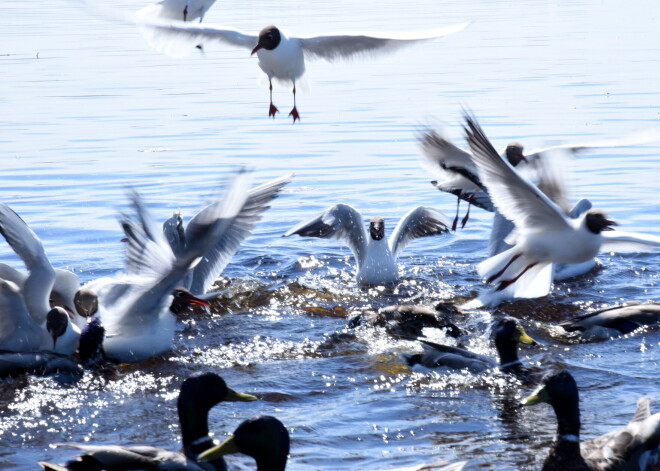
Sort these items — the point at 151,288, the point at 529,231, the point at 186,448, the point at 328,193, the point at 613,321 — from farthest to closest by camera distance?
the point at 328,193
the point at 529,231
the point at 613,321
the point at 151,288
the point at 186,448

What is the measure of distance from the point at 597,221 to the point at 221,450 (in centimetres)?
496

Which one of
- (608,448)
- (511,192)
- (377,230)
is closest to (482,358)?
(511,192)

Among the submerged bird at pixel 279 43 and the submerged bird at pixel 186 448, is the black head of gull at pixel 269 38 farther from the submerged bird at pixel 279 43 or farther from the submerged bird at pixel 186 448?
the submerged bird at pixel 186 448

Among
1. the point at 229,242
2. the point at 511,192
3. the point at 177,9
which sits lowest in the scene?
the point at 229,242

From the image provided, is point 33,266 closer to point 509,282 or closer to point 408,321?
point 408,321

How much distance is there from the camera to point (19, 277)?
849cm

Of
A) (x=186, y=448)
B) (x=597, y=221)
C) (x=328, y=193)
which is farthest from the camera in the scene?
(x=328, y=193)

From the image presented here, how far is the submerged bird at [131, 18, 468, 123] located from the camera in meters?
12.1

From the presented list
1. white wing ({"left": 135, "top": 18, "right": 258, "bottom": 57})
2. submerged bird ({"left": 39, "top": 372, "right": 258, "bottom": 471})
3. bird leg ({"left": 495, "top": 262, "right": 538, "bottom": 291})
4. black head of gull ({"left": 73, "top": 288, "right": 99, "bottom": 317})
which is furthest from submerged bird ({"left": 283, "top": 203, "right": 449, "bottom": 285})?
submerged bird ({"left": 39, "top": 372, "right": 258, "bottom": 471})

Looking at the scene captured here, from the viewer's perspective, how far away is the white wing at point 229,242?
9.89 m

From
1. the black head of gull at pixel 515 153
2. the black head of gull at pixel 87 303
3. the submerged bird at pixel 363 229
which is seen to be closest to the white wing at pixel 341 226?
the submerged bird at pixel 363 229

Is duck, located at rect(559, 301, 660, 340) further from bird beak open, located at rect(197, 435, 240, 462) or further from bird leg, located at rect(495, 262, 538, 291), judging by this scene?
bird beak open, located at rect(197, 435, 240, 462)

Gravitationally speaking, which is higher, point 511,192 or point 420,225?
point 511,192

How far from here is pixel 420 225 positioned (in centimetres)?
1168
